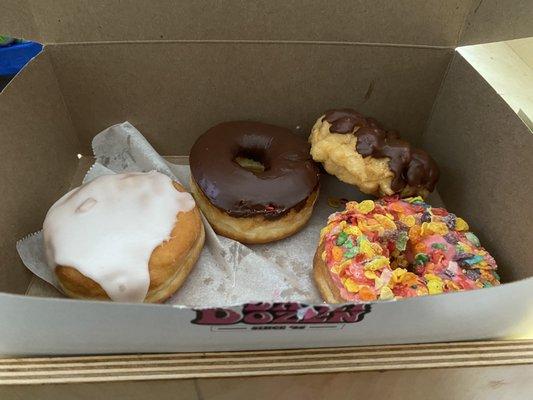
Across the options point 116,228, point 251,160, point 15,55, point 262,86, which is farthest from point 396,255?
point 15,55

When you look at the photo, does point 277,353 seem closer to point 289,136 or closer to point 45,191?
point 289,136

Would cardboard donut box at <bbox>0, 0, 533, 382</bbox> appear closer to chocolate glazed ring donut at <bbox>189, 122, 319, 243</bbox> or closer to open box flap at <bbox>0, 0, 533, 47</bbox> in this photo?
open box flap at <bbox>0, 0, 533, 47</bbox>

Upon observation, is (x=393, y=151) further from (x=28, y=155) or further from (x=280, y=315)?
(x=28, y=155)

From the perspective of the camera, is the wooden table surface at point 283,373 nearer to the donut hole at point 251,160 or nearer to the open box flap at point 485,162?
the open box flap at point 485,162

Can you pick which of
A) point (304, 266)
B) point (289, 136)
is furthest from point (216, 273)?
point (289, 136)

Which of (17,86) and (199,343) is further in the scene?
(17,86)

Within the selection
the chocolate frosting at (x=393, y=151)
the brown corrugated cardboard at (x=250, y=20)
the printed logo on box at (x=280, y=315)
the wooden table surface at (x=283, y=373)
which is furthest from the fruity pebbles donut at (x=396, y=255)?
the brown corrugated cardboard at (x=250, y=20)
